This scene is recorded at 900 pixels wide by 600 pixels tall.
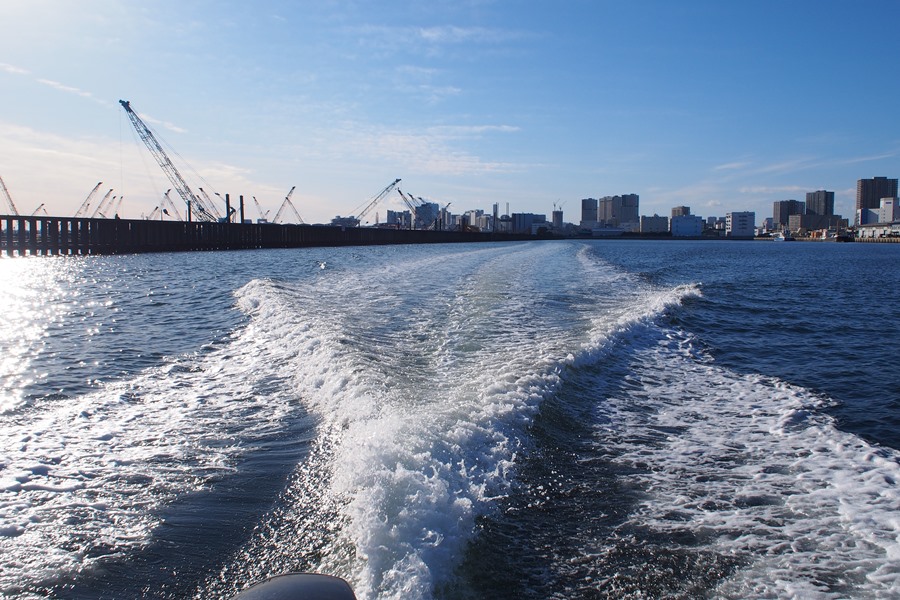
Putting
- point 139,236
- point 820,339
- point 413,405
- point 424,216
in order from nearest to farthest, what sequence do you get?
point 413,405 → point 820,339 → point 139,236 → point 424,216

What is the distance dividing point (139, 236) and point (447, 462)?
72117mm

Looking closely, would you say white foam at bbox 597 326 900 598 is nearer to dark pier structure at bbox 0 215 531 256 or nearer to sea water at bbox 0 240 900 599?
sea water at bbox 0 240 900 599

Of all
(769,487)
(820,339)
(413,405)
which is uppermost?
(413,405)

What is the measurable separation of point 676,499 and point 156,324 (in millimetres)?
13905

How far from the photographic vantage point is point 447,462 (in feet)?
18.6

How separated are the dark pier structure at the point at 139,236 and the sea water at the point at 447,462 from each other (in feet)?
179

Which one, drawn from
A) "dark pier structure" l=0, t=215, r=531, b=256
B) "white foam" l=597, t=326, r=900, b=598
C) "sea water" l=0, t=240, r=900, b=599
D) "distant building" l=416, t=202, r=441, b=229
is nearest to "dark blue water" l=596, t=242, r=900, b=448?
"sea water" l=0, t=240, r=900, b=599

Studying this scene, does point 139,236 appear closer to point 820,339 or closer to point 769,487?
point 820,339

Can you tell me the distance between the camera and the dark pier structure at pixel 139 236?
56.5 m

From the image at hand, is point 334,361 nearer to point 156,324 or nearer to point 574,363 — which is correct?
point 574,363

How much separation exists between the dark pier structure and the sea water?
179 ft

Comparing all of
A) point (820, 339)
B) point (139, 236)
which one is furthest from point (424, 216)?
point (820, 339)

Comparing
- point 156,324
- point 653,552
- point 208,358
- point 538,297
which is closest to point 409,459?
point 653,552

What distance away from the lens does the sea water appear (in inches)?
166
